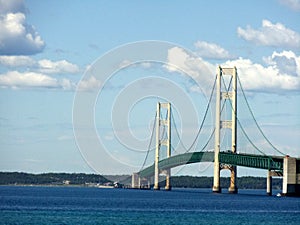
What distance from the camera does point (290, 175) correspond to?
111 meters

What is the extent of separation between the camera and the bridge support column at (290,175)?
11038 cm

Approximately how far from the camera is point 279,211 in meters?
88.6

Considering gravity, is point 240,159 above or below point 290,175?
above

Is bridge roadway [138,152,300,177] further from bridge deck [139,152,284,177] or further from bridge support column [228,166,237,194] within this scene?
bridge support column [228,166,237,194]

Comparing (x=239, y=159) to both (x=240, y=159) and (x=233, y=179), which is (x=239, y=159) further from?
(x=233, y=179)

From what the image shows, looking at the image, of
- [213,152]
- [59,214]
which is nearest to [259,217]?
[59,214]

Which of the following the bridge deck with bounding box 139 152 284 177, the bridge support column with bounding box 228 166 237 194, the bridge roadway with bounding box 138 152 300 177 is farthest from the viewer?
the bridge support column with bounding box 228 166 237 194

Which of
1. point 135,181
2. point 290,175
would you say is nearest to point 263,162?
point 290,175

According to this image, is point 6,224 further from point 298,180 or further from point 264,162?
point 264,162

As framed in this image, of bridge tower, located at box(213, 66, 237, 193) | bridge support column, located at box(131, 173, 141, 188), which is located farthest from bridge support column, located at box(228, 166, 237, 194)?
bridge support column, located at box(131, 173, 141, 188)

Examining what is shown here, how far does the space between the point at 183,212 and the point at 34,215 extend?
14.1 metres

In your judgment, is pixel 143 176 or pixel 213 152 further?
pixel 143 176

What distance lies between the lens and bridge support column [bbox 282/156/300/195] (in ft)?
362

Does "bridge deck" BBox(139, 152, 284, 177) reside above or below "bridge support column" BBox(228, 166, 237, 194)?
above
